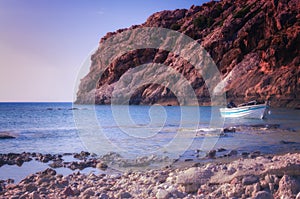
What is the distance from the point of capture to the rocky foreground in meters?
9.03

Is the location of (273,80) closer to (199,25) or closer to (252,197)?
(199,25)

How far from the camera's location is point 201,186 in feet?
31.8

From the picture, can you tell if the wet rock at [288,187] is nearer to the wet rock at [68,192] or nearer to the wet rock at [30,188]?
the wet rock at [68,192]

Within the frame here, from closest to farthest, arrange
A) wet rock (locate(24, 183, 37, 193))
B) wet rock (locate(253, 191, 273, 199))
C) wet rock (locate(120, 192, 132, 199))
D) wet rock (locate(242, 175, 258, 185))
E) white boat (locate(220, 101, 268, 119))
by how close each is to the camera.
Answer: wet rock (locate(253, 191, 273, 199)), wet rock (locate(242, 175, 258, 185)), wet rock (locate(120, 192, 132, 199)), wet rock (locate(24, 183, 37, 193)), white boat (locate(220, 101, 268, 119))

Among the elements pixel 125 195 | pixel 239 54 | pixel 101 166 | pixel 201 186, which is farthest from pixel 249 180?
pixel 239 54

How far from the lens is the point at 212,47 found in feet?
321

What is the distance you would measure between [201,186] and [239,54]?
8366 cm

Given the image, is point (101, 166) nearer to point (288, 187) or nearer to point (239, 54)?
point (288, 187)

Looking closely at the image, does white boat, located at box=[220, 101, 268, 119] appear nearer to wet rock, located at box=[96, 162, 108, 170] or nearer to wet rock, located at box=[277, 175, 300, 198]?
wet rock, located at box=[96, 162, 108, 170]

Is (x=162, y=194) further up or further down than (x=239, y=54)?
further down

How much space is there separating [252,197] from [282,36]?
263ft

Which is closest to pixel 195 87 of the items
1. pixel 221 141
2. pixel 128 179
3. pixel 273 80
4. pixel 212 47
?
pixel 212 47

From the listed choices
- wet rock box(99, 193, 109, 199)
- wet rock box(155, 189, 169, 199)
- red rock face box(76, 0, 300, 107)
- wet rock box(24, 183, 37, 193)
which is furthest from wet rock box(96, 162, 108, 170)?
red rock face box(76, 0, 300, 107)

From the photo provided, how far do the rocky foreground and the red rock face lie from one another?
68688 mm
